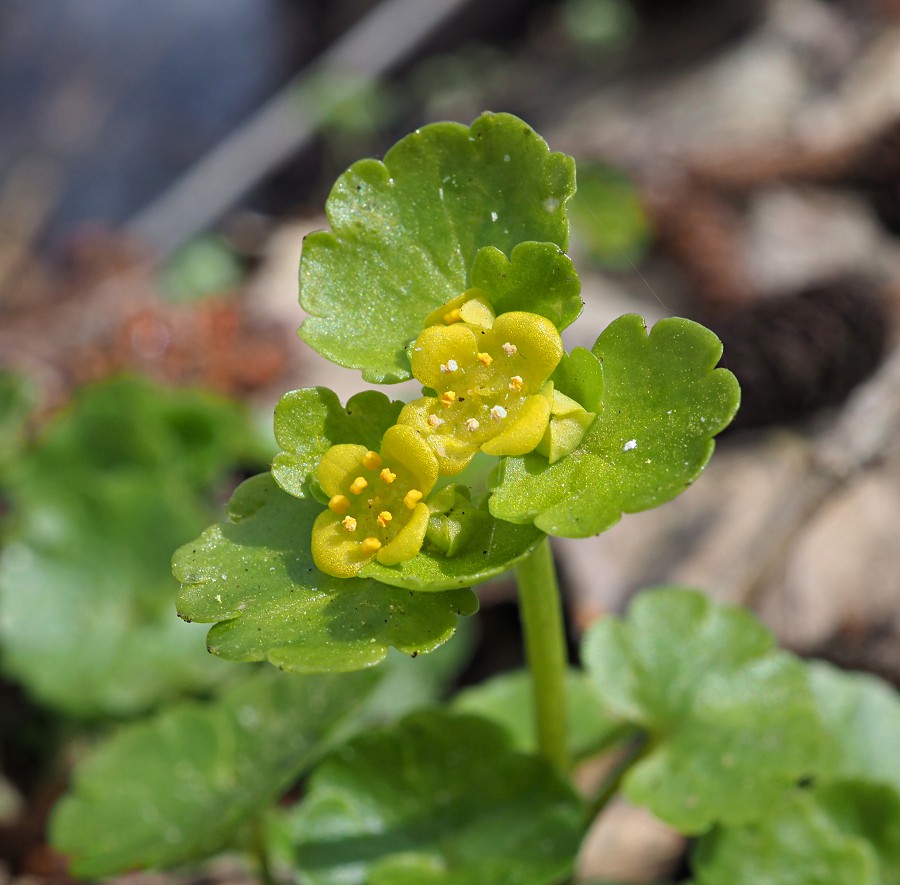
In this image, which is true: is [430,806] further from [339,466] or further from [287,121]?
[287,121]

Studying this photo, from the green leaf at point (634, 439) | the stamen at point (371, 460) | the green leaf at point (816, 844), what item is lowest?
the green leaf at point (816, 844)

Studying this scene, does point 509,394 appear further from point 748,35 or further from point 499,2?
point 499,2

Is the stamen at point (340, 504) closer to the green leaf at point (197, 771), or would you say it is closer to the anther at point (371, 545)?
the anther at point (371, 545)

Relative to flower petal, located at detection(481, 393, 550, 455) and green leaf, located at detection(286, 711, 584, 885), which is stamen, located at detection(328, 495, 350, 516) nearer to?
flower petal, located at detection(481, 393, 550, 455)

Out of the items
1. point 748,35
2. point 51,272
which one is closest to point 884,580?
point 748,35

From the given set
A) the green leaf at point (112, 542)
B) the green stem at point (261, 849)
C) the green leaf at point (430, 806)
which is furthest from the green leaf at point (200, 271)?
the green leaf at point (430, 806)

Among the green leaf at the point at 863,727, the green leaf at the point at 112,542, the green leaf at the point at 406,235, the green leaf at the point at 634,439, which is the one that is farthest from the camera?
the green leaf at the point at 112,542
